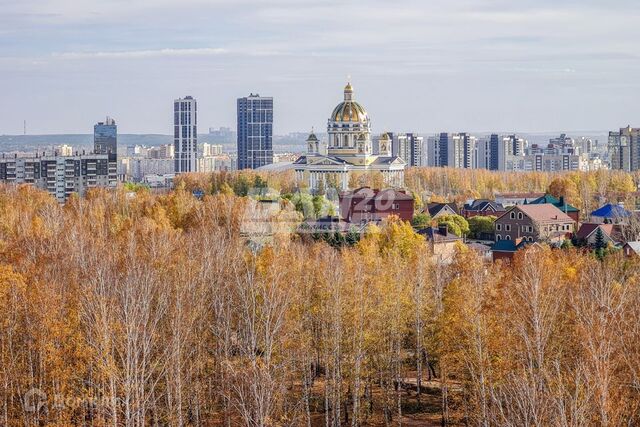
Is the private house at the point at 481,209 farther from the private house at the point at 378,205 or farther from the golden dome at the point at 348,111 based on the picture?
the golden dome at the point at 348,111

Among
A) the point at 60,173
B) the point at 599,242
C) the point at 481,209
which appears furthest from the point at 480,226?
the point at 60,173

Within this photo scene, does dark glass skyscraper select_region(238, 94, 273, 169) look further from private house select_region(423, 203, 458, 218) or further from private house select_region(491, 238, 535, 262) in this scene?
private house select_region(491, 238, 535, 262)

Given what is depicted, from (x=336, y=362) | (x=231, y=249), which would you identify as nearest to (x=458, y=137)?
(x=231, y=249)

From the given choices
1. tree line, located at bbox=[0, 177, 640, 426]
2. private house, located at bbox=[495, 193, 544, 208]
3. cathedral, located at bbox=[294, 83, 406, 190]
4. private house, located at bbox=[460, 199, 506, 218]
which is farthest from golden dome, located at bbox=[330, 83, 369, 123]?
tree line, located at bbox=[0, 177, 640, 426]

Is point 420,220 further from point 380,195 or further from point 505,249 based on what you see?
point 505,249

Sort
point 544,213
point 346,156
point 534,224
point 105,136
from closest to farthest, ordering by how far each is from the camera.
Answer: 1. point 534,224
2. point 544,213
3. point 346,156
4. point 105,136

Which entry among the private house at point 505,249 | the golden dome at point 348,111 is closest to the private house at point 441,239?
the private house at point 505,249

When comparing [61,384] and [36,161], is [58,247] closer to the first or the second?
[61,384]
